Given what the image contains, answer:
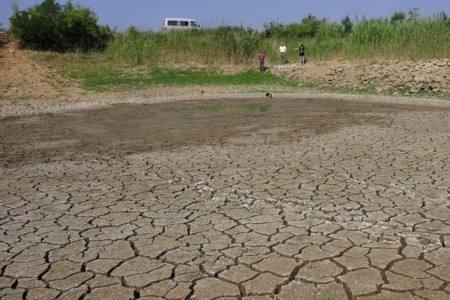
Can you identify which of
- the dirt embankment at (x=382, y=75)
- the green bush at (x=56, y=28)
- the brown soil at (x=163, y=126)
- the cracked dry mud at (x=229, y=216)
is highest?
the green bush at (x=56, y=28)

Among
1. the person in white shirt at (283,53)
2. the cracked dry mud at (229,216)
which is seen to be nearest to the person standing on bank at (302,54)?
the person in white shirt at (283,53)

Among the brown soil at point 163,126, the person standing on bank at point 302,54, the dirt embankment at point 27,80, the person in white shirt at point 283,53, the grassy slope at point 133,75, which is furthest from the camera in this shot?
the person in white shirt at point 283,53

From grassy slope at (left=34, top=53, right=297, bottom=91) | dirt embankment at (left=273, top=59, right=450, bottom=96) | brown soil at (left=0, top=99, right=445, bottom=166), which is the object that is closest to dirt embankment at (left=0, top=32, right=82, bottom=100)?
grassy slope at (left=34, top=53, right=297, bottom=91)

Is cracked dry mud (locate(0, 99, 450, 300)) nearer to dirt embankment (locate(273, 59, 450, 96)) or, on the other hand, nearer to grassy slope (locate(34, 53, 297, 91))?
dirt embankment (locate(273, 59, 450, 96))

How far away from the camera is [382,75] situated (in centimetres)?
2039

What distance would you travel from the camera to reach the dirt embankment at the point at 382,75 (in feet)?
60.6

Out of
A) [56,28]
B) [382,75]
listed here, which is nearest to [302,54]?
[382,75]

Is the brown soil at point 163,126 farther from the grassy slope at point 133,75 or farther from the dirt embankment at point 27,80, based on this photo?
the grassy slope at point 133,75

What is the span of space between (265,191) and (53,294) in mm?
2920

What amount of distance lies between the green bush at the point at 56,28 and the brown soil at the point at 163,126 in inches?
451

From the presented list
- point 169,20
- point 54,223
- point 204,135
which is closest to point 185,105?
point 204,135

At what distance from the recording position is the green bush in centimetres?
2511

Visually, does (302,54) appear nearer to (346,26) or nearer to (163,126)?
(346,26)

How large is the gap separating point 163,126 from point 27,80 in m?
10.3
